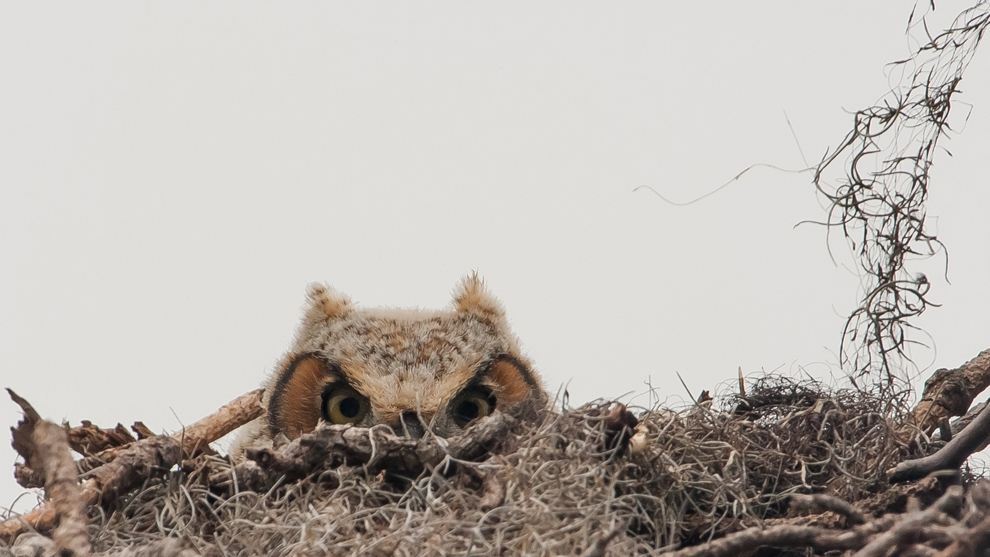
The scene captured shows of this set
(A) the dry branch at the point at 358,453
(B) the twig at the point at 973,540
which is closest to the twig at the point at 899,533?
(B) the twig at the point at 973,540

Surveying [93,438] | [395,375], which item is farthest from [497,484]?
[93,438]

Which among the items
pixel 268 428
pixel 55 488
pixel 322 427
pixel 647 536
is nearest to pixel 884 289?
pixel 647 536

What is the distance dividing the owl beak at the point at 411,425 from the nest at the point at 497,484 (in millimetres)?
252

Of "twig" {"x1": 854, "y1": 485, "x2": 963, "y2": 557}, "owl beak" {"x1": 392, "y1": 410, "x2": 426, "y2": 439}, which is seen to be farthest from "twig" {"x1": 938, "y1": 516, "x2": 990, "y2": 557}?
"owl beak" {"x1": 392, "y1": 410, "x2": 426, "y2": 439}

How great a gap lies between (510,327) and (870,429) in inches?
45.5

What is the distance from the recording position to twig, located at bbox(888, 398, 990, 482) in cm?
203

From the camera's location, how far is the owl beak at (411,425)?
2422mm

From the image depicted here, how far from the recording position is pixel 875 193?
2.49 m

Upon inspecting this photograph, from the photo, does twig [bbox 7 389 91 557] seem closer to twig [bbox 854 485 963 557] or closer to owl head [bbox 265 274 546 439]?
owl head [bbox 265 274 546 439]

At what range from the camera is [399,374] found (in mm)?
2596

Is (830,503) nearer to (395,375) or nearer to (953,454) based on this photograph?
(953,454)

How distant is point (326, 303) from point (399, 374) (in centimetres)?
57

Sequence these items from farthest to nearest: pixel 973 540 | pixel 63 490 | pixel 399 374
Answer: pixel 399 374, pixel 63 490, pixel 973 540

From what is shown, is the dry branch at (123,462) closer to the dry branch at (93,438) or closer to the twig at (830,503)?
the dry branch at (93,438)
